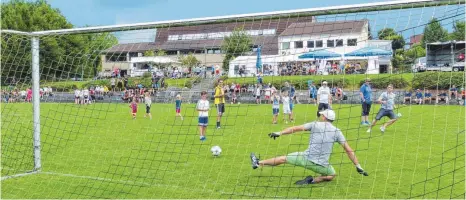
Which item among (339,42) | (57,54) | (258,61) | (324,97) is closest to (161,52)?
(258,61)

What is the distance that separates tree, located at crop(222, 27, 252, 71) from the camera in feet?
26.5

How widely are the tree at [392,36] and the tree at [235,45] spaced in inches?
74.7

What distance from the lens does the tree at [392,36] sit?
7.09 metres

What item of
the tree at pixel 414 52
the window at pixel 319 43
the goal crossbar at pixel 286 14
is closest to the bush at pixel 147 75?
the goal crossbar at pixel 286 14

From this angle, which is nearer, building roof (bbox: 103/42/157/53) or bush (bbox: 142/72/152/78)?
building roof (bbox: 103/42/157/53)

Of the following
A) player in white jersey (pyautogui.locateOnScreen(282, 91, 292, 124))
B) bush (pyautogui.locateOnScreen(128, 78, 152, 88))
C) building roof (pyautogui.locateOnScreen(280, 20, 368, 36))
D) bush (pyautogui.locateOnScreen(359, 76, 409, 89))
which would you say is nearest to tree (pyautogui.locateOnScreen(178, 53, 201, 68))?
bush (pyautogui.locateOnScreen(128, 78, 152, 88))

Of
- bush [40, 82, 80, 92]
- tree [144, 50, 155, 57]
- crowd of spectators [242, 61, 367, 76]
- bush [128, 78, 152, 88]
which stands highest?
tree [144, 50, 155, 57]

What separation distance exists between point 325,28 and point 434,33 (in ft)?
4.53

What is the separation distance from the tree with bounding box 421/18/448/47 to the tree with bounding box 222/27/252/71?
2.41 m

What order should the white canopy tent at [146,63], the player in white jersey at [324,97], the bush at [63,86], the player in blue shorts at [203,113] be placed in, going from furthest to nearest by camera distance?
the player in white jersey at [324,97] → the player in blue shorts at [203,113] → the bush at [63,86] → the white canopy tent at [146,63]

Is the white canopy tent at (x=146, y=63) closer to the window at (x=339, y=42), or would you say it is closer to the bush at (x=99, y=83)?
the bush at (x=99, y=83)

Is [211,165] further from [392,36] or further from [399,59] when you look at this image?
[392,36]

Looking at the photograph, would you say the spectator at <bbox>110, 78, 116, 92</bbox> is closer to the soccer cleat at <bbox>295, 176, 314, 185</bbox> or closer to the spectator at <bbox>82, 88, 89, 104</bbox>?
the spectator at <bbox>82, 88, 89, 104</bbox>

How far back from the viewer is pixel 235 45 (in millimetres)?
8398
